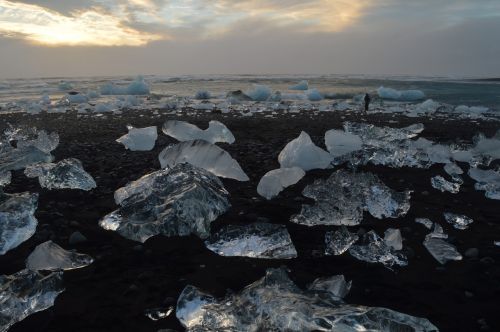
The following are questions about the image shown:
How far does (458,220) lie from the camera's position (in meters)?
3.00

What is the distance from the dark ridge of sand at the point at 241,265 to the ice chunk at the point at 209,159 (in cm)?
12

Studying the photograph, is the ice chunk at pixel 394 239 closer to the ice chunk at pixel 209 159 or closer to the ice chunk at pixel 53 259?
the ice chunk at pixel 209 159

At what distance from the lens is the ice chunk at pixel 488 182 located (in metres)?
3.63

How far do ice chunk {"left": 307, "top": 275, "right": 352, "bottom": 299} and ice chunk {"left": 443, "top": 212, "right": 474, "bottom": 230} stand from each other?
140 cm

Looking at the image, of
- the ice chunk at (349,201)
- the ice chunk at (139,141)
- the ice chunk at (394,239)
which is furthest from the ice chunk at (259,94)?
the ice chunk at (394,239)

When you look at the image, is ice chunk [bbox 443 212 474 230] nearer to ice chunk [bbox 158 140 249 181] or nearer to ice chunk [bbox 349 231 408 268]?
ice chunk [bbox 349 231 408 268]

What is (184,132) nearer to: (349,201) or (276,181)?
(276,181)

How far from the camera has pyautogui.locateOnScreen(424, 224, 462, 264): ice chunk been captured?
2.37m

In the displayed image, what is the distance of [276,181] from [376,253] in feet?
4.71

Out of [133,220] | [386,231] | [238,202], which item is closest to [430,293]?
[386,231]

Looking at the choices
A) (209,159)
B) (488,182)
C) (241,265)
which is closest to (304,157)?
(209,159)

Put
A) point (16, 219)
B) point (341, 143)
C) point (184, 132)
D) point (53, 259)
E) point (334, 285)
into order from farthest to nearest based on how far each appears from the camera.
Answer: point (184, 132) < point (341, 143) < point (16, 219) < point (53, 259) < point (334, 285)

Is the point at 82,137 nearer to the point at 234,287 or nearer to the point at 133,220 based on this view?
the point at 133,220

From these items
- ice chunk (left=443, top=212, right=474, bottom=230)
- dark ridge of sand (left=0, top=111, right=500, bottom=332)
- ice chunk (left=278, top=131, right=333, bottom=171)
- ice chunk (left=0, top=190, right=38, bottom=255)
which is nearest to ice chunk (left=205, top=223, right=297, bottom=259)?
dark ridge of sand (left=0, top=111, right=500, bottom=332)
